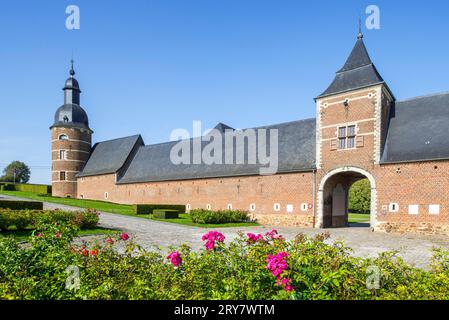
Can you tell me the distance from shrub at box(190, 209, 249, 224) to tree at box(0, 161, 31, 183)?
8092cm

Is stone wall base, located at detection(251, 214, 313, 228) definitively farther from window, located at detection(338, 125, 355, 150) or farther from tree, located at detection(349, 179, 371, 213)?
tree, located at detection(349, 179, 371, 213)

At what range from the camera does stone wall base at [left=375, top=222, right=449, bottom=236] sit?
16.7 m

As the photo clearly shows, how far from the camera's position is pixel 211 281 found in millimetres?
4117

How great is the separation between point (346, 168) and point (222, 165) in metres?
11.5

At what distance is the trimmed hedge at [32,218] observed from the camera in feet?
39.8

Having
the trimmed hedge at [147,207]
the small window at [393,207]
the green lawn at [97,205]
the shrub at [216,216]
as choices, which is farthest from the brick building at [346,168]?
the green lawn at [97,205]

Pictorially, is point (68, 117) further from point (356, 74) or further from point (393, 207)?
point (393, 207)

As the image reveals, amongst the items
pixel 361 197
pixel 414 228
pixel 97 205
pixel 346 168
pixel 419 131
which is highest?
pixel 419 131

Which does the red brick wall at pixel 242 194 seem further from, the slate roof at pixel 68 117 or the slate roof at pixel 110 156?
the slate roof at pixel 68 117

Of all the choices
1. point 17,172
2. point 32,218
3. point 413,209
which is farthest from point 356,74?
point 17,172

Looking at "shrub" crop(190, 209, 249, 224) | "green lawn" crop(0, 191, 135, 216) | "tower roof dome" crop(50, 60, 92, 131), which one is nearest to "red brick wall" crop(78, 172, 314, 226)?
"shrub" crop(190, 209, 249, 224)

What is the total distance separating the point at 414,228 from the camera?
17578 mm

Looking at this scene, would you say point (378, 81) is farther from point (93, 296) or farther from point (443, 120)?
point (93, 296)

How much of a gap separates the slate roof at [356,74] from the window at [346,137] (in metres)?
2.73
